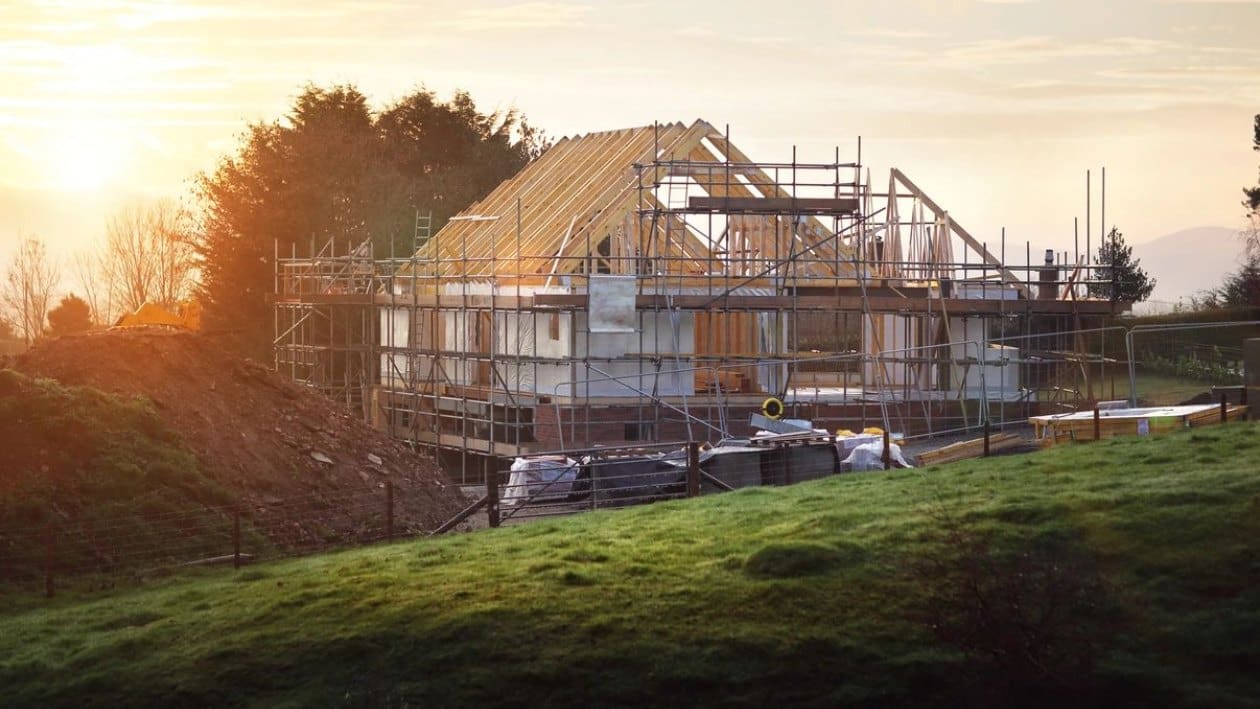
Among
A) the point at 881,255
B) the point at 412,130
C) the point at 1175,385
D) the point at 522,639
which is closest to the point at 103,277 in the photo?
the point at 412,130

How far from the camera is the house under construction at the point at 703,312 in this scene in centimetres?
3238

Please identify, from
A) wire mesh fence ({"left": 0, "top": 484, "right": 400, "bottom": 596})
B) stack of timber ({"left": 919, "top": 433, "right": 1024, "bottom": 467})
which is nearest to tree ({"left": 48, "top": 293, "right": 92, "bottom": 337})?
wire mesh fence ({"left": 0, "top": 484, "right": 400, "bottom": 596})

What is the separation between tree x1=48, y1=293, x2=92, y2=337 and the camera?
189ft

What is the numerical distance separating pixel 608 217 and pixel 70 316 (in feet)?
103

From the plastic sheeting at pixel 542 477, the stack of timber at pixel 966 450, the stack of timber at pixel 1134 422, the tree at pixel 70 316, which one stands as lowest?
the plastic sheeting at pixel 542 477

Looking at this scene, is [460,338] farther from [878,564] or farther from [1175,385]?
[878,564]

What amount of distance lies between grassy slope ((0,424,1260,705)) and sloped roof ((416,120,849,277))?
1602cm

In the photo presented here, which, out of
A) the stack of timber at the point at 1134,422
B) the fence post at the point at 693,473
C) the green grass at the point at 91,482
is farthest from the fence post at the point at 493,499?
the stack of timber at the point at 1134,422

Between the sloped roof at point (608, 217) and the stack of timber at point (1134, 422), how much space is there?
33.0 feet

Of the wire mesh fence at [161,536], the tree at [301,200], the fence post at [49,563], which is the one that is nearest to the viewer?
the fence post at [49,563]

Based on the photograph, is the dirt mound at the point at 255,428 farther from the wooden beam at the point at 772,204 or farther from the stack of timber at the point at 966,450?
the wooden beam at the point at 772,204

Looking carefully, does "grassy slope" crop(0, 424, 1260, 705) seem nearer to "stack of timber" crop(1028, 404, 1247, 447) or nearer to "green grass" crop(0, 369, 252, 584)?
"green grass" crop(0, 369, 252, 584)

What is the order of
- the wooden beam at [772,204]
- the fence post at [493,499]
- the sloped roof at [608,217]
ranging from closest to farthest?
1. the fence post at [493,499]
2. the wooden beam at [772,204]
3. the sloped roof at [608,217]

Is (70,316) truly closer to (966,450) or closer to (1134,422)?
(966,450)
